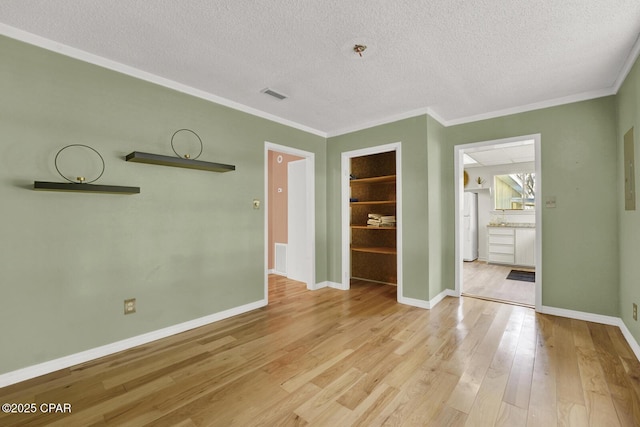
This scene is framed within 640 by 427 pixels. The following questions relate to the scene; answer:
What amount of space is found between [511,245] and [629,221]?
410cm

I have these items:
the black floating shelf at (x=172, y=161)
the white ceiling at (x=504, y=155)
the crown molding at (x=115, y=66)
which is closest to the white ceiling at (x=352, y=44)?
the crown molding at (x=115, y=66)

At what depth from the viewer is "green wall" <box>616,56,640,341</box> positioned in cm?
232

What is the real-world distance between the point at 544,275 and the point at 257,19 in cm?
384

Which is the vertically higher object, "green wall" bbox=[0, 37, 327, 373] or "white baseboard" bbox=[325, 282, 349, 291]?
"green wall" bbox=[0, 37, 327, 373]

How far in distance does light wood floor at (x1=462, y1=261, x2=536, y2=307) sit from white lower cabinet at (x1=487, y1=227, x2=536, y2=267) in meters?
0.22

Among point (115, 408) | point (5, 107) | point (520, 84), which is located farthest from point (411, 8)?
point (115, 408)

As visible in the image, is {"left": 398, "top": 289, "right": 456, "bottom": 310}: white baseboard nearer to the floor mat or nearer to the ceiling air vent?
the floor mat

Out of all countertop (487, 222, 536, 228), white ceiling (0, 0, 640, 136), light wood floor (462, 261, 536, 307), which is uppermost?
white ceiling (0, 0, 640, 136)

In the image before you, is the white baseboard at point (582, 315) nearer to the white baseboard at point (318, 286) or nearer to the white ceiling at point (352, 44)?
the white ceiling at point (352, 44)

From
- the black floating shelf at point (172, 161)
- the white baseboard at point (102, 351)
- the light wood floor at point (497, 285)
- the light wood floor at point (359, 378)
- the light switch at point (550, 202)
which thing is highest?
the black floating shelf at point (172, 161)

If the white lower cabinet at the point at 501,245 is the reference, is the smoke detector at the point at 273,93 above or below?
above

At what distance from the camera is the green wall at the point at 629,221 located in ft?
7.62

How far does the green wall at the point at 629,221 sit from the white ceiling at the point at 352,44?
0.23 m

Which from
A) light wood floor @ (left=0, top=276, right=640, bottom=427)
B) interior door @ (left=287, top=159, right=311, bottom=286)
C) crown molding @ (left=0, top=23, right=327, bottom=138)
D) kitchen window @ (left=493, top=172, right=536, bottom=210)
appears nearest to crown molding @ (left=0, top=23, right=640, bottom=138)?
crown molding @ (left=0, top=23, right=327, bottom=138)
